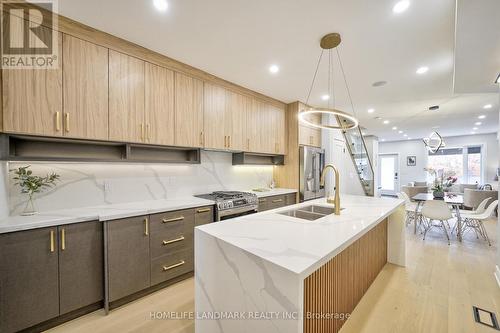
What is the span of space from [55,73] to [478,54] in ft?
12.9

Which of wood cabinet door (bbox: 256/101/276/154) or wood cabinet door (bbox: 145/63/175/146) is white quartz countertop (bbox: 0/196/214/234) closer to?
wood cabinet door (bbox: 145/63/175/146)

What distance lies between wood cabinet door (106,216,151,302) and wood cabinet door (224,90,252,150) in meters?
1.73

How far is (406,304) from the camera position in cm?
191

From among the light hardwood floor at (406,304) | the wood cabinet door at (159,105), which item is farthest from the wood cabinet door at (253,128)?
the light hardwood floor at (406,304)

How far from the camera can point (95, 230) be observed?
5.92 ft

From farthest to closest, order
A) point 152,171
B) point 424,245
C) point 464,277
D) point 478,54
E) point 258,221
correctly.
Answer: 1. point 424,245
2. point 152,171
3. point 464,277
4. point 478,54
5. point 258,221

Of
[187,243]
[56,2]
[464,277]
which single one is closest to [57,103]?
[56,2]

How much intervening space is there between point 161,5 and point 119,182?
74.4 inches

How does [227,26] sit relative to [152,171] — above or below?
above

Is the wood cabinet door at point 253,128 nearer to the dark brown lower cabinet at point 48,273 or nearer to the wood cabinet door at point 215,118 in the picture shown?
the wood cabinet door at point 215,118

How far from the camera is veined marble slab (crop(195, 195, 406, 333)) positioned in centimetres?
89

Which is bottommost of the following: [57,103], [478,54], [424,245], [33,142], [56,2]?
[424,245]

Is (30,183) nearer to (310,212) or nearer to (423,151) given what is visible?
(310,212)

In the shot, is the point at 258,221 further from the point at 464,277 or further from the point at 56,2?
the point at 464,277
